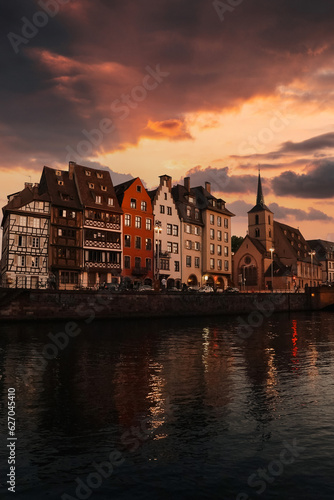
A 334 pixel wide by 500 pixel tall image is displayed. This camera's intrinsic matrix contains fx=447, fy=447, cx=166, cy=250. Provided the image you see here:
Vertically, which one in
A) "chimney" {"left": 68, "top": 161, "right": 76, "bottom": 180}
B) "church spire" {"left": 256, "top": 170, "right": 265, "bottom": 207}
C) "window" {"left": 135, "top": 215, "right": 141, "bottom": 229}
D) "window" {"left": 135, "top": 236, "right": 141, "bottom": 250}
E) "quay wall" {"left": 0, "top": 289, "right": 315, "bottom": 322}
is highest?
"church spire" {"left": 256, "top": 170, "right": 265, "bottom": 207}

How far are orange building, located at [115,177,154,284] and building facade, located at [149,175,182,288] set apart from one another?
1.79m

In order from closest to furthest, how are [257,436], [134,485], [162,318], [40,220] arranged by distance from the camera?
[134,485] → [257,436] → [162,318] → [40,220]

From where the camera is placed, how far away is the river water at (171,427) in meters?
8.33

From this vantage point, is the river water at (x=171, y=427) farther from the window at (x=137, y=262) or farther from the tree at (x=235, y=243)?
the tree at (x=235, y=243)

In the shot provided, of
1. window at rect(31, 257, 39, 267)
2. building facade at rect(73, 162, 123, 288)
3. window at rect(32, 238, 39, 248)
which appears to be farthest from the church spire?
window at rect(31, 257, 39, 267)

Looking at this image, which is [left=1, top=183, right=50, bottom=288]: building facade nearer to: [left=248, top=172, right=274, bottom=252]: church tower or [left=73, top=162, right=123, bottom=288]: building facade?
[left=73, top=162, right=123, bottom=288]: building facade

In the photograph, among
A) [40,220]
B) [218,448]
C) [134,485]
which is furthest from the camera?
[40,220]

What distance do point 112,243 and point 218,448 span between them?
5956 cm

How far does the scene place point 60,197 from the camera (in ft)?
211

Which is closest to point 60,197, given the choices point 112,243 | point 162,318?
point 112,243

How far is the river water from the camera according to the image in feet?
27.3

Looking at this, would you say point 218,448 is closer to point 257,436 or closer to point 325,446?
point 257,436

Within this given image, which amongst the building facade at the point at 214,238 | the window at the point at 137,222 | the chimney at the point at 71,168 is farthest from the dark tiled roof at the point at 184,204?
the chimney at the point at 71,168

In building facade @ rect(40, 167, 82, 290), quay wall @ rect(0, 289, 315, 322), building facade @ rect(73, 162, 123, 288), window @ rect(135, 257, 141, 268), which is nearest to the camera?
quay wall @ rect(0, 289, 315, 322)
